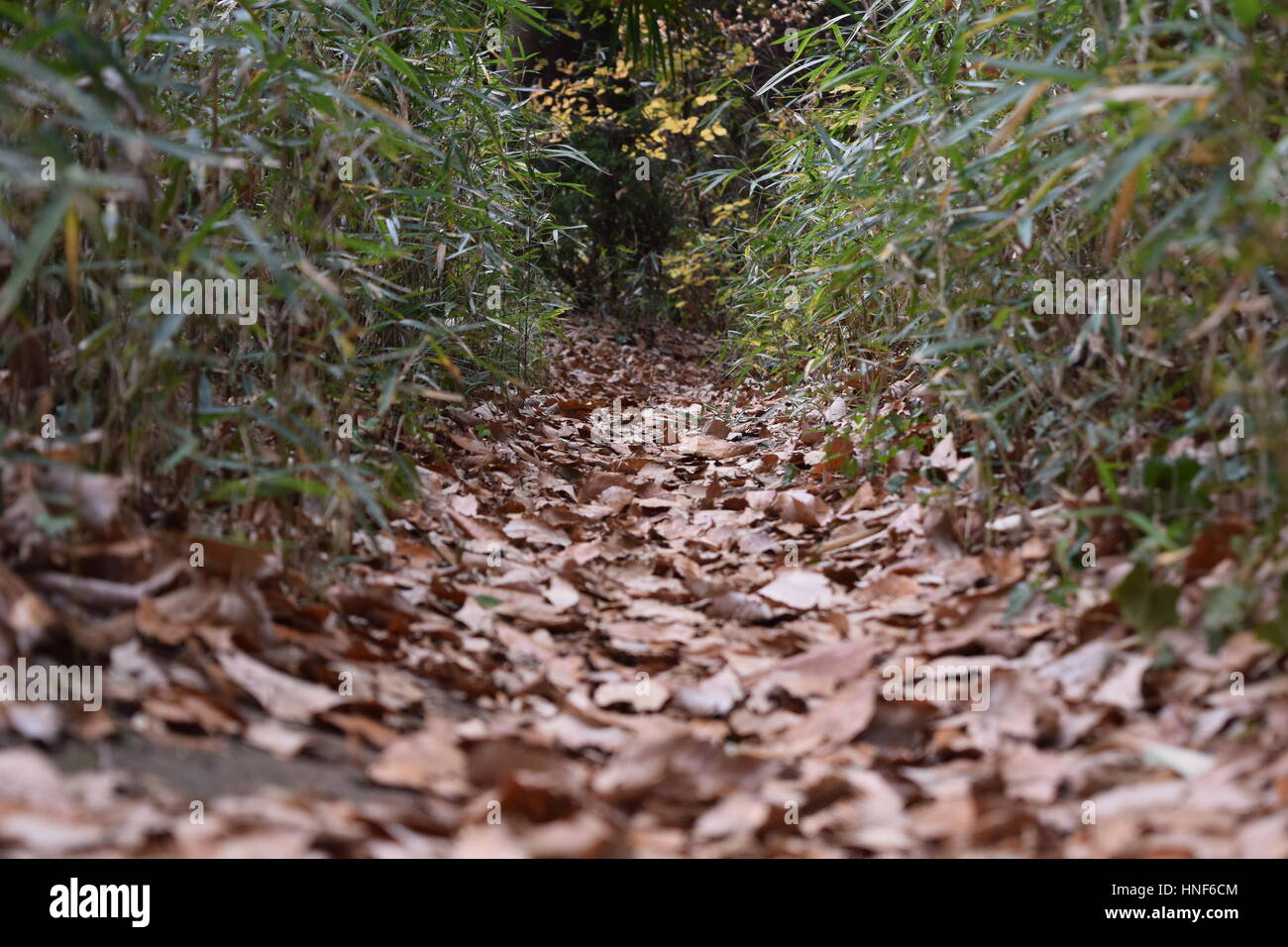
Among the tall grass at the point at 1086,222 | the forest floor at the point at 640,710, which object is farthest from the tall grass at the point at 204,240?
the tall grass at the point at 1086,222

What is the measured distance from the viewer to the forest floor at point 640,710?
789 millimetres

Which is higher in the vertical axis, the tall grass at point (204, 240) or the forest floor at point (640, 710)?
the tall grass at point (204, 240)

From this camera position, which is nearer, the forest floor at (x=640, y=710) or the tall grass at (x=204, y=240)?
the forest floor at (x=640, y=710)

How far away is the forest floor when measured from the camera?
789 millimetres

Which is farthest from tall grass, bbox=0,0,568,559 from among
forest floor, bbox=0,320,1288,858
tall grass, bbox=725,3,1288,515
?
tall grass, bbox=725,3,1288,515

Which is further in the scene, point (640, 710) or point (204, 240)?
point (204, 240)

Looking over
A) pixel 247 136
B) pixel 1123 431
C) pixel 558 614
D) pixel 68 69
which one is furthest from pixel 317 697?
pixel 1123 431

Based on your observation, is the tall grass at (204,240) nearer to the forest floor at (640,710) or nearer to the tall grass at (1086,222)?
the forest floor at (640,710)

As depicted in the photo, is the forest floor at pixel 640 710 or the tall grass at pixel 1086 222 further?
the tall grass at pixel 1086 222

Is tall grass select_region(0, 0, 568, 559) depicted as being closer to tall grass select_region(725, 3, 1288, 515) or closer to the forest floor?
the forest floor

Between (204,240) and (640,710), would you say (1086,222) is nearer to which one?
(640,710)

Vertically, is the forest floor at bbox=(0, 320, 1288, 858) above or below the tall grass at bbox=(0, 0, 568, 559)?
below

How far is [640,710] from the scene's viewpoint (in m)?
1.18

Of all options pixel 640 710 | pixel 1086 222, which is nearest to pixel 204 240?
pixel 640 710
